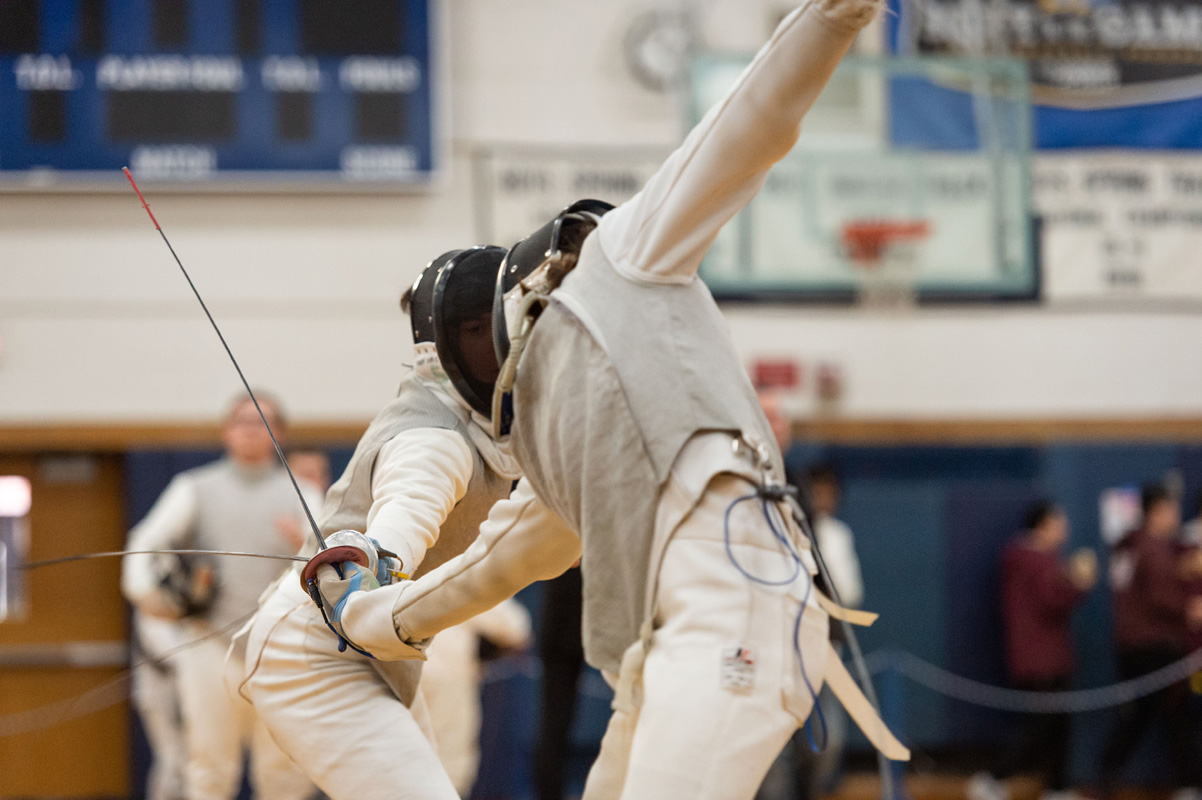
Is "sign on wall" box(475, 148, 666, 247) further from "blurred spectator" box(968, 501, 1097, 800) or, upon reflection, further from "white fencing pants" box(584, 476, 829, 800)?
"white fencing pants" box(584, 476, 829, 800)

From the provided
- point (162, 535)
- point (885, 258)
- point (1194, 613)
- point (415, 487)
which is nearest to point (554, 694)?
point (162, 535)

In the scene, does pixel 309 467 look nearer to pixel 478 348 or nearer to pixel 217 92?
pixel 217 92

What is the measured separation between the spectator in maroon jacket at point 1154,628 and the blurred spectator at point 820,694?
54.0 inches

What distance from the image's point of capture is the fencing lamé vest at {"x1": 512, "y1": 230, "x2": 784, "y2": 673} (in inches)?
62.6

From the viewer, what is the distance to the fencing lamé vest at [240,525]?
449 centimetres

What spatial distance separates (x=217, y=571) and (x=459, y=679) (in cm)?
97

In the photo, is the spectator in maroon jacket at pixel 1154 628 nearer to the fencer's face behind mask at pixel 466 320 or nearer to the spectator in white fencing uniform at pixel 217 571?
the spectator in white fencing uniform at pixel 217 571

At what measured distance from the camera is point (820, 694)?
161 inches

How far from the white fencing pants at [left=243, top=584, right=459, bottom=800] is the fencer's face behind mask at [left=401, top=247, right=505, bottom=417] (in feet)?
1.67

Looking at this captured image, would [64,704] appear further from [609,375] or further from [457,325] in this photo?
[609,375]

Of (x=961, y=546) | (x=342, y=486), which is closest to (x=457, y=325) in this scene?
(x=342, y=486)

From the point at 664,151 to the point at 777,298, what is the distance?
1.12 metres

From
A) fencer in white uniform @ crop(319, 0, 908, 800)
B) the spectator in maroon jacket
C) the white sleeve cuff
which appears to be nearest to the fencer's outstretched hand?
the white sleeve cuff

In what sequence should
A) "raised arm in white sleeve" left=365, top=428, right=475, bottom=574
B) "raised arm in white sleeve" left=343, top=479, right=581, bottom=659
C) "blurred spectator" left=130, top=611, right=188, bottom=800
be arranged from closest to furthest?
"raised arm in white sleeve" left=343, top=479, right=581, bottom=659
"raised arm in white sleeve" left=365, top=428, right=475, bottom=574
"blurred spectator" left=130, top=611, right=188, bottom=800
